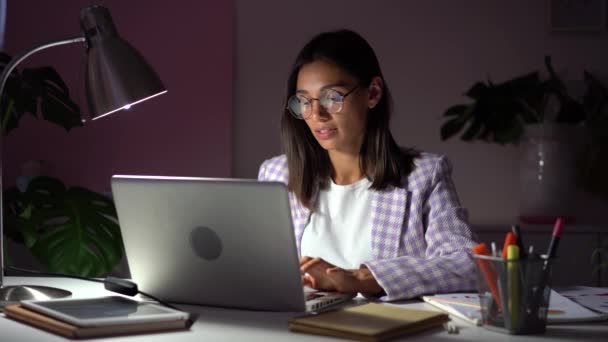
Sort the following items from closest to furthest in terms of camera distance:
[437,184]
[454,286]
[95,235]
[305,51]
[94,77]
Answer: [94,77]
[454,286]
[437,184]
[305,51]
[95,235]

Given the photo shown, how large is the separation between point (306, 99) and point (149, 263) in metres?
0.73

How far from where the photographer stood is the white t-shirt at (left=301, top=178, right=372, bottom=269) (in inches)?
80.1

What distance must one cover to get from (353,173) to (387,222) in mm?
218

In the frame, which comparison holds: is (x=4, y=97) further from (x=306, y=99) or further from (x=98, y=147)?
(x=306, y=99)

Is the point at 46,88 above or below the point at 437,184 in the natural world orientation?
above

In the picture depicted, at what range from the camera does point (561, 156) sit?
10.6 ft

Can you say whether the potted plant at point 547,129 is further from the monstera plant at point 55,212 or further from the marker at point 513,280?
the marker at point 513,280

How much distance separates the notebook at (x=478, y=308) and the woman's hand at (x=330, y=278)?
0.13 m

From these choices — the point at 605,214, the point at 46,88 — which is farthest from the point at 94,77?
the point at 605,214

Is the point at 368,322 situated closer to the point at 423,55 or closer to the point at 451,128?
the point at 451,128

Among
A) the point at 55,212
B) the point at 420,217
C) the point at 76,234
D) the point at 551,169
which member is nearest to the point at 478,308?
the point at 420,217

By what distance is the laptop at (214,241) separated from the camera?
1241 millimetres

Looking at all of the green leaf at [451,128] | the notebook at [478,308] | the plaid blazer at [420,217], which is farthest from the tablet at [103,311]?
the green leaf at [451,128]

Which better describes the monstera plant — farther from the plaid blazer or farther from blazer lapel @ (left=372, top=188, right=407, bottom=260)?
blazer lapel @ (left=372, top=188, right=407, bottom=260)
